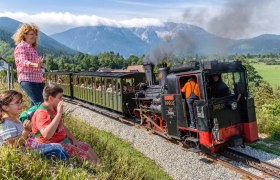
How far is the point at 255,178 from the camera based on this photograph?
25.0 ft

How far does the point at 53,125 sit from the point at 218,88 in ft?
20.3

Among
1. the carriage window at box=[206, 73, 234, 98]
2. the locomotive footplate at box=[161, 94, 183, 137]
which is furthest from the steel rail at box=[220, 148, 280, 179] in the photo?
the carriage window at box=[206, 73, 234, 98]

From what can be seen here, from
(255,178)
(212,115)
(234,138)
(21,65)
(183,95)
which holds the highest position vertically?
(21,65)

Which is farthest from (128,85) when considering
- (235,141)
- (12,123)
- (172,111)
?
(12,123)

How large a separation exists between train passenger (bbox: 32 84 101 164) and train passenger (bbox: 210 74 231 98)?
208 inches

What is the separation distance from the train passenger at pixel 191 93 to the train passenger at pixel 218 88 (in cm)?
68

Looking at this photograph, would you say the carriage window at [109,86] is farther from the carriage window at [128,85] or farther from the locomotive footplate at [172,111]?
the locomotive footplate at [172,111]

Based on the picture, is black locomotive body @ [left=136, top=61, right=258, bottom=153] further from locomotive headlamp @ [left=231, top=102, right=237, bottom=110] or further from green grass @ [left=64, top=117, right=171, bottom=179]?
green grass @ [left=64, top=117, right=171, bottom=179]

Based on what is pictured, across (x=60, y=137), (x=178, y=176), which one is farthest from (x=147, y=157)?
(x=60, y=137)

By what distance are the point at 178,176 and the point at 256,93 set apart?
59.6 ft

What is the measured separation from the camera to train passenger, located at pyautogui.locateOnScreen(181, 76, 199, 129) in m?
9.16

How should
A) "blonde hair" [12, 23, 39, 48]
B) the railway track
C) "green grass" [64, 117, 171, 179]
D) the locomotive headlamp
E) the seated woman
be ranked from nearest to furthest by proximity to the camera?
1. the seated woman
2. "green grass" [64, 117, 171, 179]
3. "blonde hair" [12, 23, 39, 48]
4. the railway track
5. the locomotive headlamp

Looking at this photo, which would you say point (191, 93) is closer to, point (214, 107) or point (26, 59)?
point (214, 107)

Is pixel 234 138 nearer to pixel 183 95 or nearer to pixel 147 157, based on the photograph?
pixel 183 95
